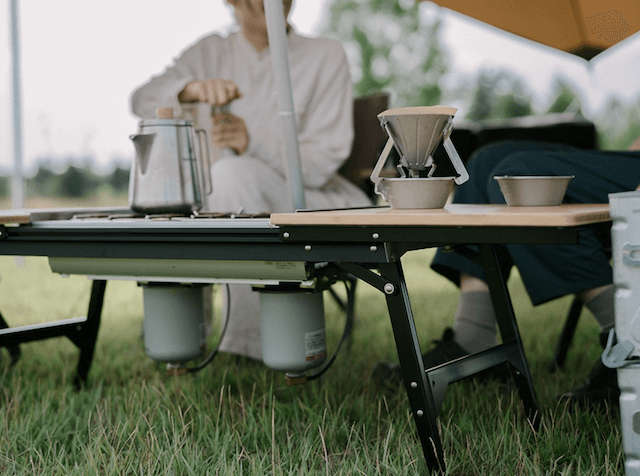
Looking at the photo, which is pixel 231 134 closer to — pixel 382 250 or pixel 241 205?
pixel 241 205

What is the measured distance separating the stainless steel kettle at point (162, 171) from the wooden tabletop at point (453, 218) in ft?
1.72

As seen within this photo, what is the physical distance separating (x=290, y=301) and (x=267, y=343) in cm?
13

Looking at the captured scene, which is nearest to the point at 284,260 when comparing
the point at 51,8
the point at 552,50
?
the point at 552,50

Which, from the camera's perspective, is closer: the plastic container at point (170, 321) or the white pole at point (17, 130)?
the plastic container at point (170, 321)

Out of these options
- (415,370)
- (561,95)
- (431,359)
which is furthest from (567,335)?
(561,95)

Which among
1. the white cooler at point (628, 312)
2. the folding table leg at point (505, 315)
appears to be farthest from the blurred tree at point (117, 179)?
the white cooler at point (628, 312)

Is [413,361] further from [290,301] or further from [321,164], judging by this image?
[321,164]

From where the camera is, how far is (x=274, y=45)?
1.71 m

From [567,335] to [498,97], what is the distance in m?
27.2

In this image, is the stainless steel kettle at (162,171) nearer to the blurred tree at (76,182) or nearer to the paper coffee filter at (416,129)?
the paper coffee filter at (416,129)

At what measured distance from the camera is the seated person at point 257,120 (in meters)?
2.17

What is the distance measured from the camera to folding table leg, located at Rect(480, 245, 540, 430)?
1.60m

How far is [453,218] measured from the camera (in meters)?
1.09

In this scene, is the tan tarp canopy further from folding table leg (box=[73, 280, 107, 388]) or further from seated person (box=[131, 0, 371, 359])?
folding table leg (box=[73, 280, 107, 388])
